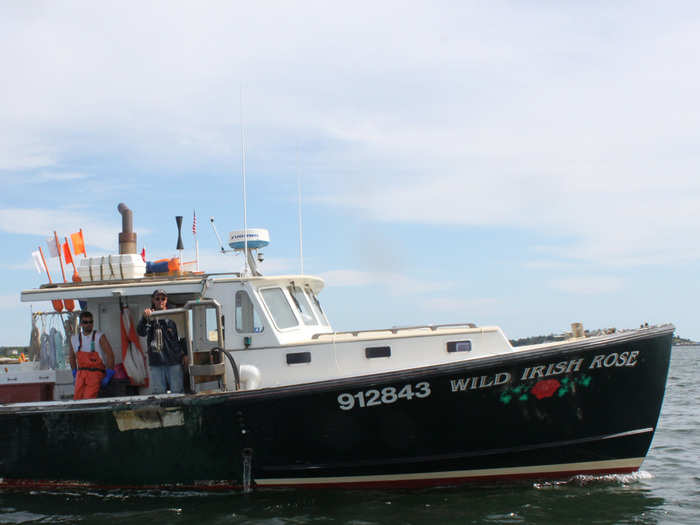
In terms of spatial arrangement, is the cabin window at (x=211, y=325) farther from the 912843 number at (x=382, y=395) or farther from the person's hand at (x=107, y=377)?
the 912843 number at (x=382, y=395)

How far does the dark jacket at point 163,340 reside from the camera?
8258 mm

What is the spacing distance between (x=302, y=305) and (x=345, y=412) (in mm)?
1941

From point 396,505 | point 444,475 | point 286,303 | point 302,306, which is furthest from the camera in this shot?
point 302,306

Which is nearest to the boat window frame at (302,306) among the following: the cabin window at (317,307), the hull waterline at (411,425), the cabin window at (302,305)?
the cabin window at (302,305)

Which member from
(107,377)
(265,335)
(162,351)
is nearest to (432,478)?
(265,335)

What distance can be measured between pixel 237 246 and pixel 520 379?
13.1ft

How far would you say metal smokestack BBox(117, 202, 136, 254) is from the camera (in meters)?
9.49

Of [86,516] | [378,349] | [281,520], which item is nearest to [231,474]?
[281,520]

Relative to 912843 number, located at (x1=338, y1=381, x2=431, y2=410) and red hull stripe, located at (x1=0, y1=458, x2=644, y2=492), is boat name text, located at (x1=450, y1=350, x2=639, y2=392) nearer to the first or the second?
912843 number, located at (x1=338, y1=381, x2=431, y2=410)

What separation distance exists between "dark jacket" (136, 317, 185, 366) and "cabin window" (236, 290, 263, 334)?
0.74 m

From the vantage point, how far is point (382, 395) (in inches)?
304

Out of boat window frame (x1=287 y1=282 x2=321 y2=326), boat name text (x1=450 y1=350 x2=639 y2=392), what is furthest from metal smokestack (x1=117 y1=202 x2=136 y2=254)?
boat name text (x1=450 y1=350 x2=639 y2=392)

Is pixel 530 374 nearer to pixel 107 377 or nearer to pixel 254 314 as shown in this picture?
pixel 254 314

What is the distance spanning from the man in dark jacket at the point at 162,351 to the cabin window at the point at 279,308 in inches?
45.3
